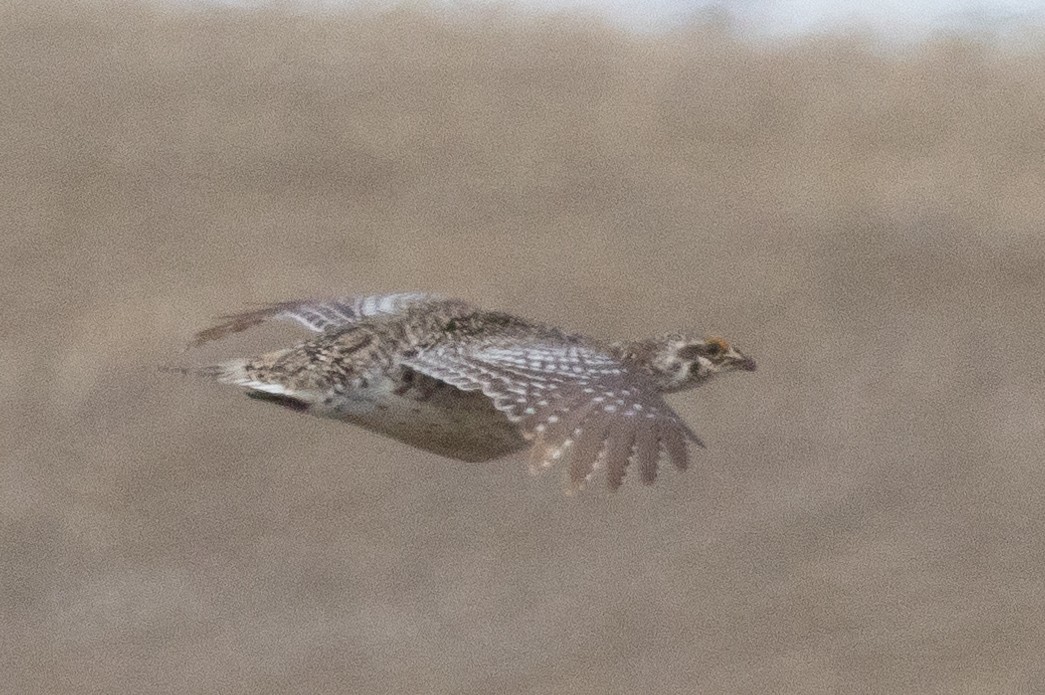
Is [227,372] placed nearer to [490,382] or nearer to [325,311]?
[490,382]

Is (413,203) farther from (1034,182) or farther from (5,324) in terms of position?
(1034,182)

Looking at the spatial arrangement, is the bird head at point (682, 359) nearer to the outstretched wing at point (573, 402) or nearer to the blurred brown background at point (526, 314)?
the outstretched wing at point (573, 402)

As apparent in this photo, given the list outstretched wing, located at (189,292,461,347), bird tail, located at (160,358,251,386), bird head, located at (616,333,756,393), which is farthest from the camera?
outstretched wing, located at (189,292,461,347)

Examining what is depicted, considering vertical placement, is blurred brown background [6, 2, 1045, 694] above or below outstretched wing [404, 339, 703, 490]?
below

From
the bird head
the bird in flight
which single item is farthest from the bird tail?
the bird head

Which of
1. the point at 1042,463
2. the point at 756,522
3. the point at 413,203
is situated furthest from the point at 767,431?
the point at 413,203

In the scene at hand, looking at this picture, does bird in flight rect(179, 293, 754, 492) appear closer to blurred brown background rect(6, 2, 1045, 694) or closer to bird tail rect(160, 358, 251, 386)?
bird tail rect(160, 358, 251, 386)

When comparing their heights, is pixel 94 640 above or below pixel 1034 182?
below

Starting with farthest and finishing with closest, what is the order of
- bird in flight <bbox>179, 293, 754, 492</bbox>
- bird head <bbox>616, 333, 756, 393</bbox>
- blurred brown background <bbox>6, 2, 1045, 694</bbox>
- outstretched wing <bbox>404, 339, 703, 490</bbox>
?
blurred brown background <bbox>6, 2, 1045, 694</bbox>
bird head <bbox>616, 333, 756, 393</bbox>
bird in flight <bbox>179, 293, 754, 492</bbox>
outstretched wing <bbox>404, 339, 703, 490</bbox>

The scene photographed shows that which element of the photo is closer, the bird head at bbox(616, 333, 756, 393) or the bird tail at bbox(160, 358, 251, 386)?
the bird tail at bbox(160, 358, 251, 386)
